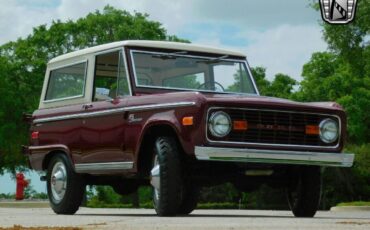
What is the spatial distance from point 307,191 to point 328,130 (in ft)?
3.12

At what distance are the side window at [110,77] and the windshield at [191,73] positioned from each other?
226mm

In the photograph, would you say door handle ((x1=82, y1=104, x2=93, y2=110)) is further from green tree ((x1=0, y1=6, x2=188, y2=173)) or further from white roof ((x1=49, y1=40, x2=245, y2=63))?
green tree ((x1=0, y1=6, x2=188, y2=173))

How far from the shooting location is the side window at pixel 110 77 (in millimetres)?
12953

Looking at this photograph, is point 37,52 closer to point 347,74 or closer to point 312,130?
point 347,74

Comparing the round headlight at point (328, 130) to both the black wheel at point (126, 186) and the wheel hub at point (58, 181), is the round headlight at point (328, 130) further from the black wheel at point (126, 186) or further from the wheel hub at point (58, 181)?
the wheel hub at point (58, 181)

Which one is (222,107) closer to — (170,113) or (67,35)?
(170,113)

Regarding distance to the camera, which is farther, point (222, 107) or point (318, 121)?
point (318, 121)

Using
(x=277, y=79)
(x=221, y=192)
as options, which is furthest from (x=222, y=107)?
(x=277, y=79)

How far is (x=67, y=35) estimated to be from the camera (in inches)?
2208

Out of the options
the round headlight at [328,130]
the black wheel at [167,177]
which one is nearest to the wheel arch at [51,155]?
the black wheel at [167,177]

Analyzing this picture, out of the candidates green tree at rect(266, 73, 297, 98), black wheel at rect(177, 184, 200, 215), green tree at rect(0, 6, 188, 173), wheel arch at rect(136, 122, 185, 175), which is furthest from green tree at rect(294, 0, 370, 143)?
wheel arch at rect(136, 122, 185, 175)

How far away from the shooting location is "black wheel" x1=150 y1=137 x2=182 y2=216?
1137cm

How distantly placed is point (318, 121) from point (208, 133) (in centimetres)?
163

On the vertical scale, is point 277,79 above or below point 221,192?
above
